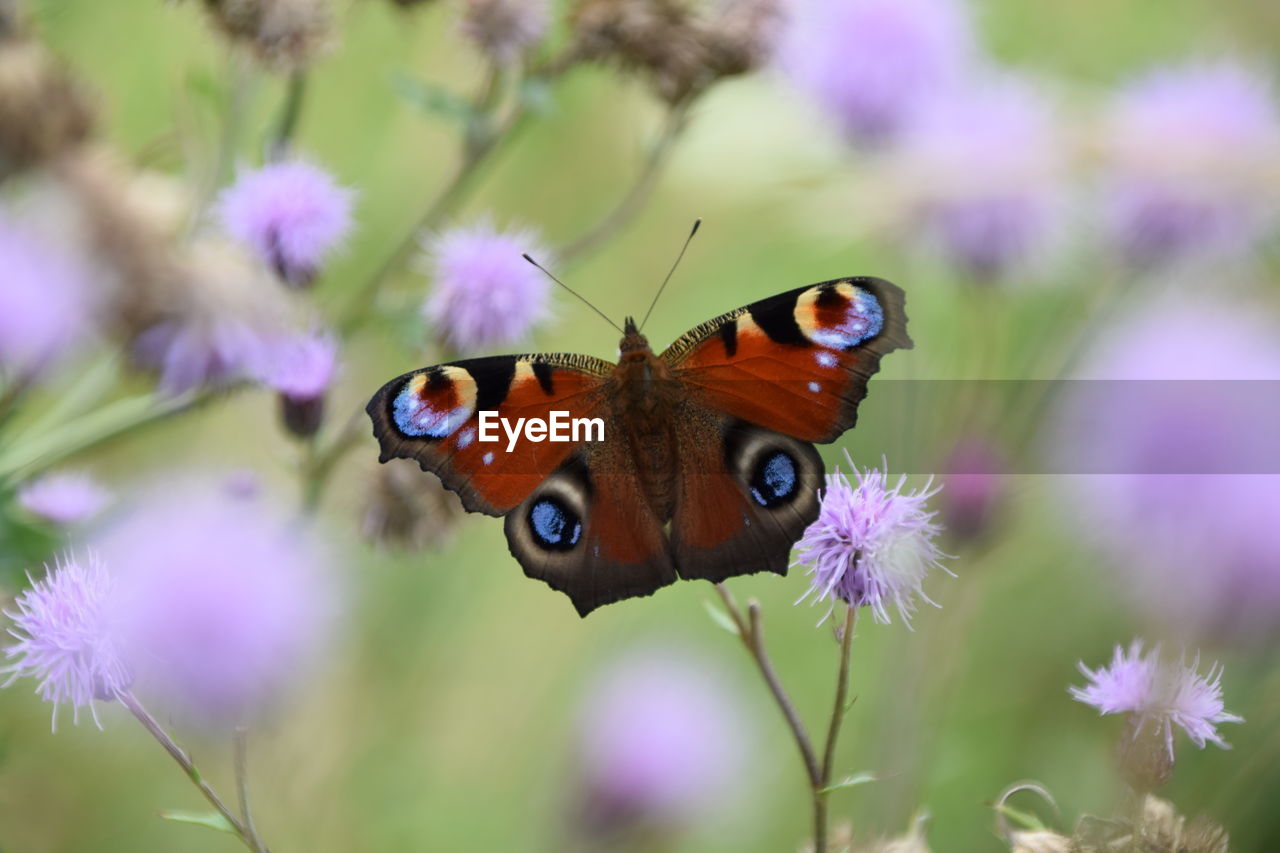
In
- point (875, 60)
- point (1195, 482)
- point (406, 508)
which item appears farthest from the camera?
point (875, 60)

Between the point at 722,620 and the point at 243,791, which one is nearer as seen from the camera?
the point at 243,791

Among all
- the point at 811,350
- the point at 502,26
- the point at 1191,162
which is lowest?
the point at 811,350

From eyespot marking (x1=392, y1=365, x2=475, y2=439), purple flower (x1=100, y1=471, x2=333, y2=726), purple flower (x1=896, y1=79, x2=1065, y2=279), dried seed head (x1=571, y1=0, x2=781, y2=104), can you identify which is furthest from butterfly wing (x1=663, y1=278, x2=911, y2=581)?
dried seed head (x1=571, y1=0, x2=781, y2=104)

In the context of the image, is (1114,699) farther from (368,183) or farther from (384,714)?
(368,183)

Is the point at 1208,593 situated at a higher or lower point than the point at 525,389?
higher

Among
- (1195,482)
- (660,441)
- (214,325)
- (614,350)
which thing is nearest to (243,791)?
(214,325)

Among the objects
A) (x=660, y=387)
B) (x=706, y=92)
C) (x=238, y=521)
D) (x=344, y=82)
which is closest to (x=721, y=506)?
(x=660, y=387)

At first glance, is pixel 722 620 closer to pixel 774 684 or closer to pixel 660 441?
pixel 774 684
